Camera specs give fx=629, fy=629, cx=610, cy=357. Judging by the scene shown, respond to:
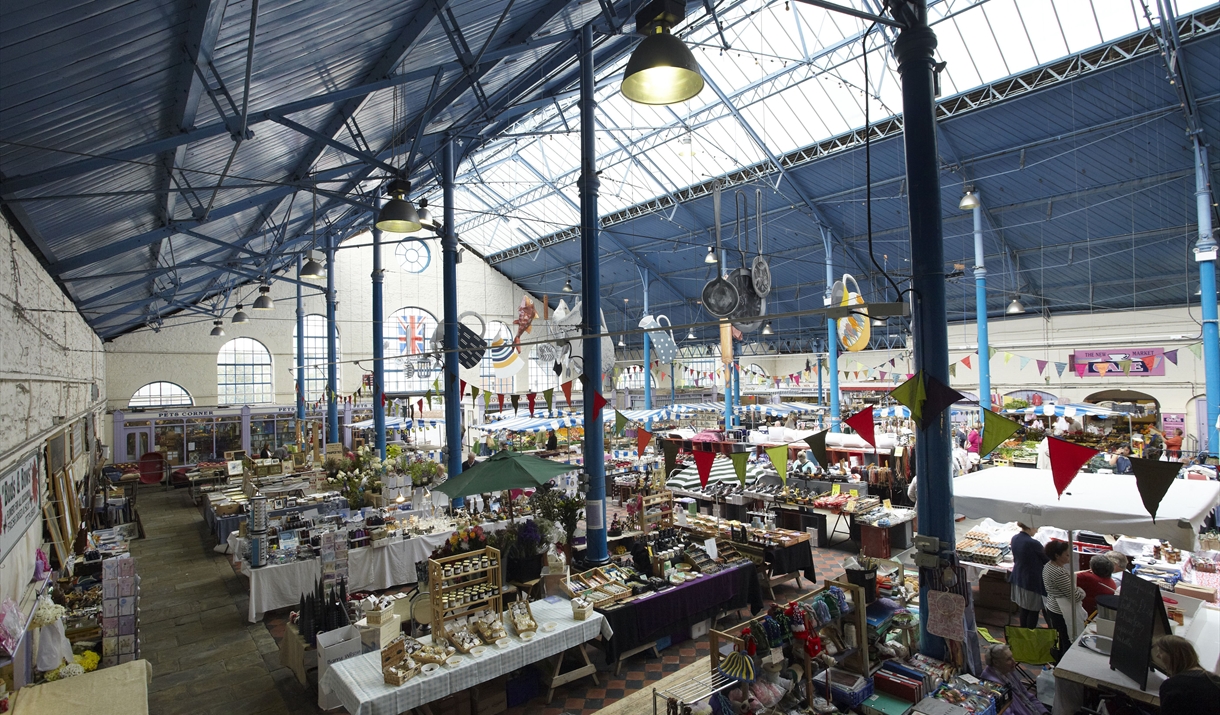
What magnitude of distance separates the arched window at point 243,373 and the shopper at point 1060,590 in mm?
25466

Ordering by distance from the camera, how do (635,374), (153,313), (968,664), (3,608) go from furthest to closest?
(635,374) → (153,313) → (3,608) → (968,664)

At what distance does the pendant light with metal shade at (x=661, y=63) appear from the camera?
3.28 metres

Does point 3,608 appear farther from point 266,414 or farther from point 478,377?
point 478,377

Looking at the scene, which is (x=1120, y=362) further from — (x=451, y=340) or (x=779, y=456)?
(x=451, y=340)

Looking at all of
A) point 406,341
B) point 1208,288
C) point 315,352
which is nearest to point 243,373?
point 315,352

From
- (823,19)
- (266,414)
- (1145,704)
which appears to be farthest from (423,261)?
(1145,704)

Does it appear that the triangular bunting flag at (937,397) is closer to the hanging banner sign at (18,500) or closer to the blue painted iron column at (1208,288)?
the hanging banner sign at (18,500)

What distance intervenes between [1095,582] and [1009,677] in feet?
7.24

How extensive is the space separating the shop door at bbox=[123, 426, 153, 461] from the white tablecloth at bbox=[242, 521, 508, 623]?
51.3 ft

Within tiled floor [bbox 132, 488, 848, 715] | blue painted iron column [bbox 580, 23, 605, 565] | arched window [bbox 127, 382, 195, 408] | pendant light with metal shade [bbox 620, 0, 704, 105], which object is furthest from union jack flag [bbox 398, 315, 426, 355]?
pendant light with metal shade [bbox 620, 0, 704, 105]

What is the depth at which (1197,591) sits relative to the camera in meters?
5.70

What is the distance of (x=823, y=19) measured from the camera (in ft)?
46.8

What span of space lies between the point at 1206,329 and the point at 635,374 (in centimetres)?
2457

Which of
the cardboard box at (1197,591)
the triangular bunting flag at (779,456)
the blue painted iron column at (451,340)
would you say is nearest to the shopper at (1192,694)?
the triangular bunting flag at (779,456)
